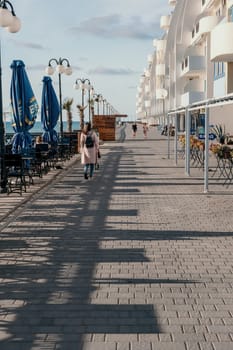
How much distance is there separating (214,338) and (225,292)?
3.79 feet

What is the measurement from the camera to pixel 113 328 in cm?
434

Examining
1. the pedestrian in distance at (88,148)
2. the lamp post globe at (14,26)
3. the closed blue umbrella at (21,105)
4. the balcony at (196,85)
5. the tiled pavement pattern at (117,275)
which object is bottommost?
the tiled pavement pattern at (117,275)

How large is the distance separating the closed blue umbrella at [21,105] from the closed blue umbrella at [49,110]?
172 inches

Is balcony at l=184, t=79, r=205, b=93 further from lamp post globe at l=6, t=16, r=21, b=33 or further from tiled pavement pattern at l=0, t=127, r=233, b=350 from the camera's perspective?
lamp post globe at l=6, t=16, r=21, b=33

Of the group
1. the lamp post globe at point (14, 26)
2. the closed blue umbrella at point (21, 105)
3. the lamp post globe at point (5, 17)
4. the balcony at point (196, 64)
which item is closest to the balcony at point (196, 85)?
the balcony at point (196, 64)

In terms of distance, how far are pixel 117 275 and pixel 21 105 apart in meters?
8.71

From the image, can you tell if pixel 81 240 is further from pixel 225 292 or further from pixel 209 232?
pixel 225 292

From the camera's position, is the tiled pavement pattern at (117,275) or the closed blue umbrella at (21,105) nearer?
the tiled pavement pattern at (117,275)

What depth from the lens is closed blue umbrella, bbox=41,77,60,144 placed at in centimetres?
1839

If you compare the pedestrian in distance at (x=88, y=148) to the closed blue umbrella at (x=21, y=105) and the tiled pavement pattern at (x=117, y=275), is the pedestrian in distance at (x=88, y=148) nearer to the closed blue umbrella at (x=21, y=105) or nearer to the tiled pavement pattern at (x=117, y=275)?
the closed blue umbrella at (x=21, y=105)

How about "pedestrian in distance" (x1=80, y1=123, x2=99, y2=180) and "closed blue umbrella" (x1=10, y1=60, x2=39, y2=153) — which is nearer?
"closed blue umbrella" (x1=10, y1=60, x2=39, y2=153)

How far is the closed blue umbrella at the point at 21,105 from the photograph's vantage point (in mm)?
13750

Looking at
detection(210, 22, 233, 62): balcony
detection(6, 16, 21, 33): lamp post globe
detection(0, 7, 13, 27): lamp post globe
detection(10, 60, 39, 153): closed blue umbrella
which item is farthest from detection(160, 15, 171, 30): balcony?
detection(0, 7, 13, 27): lamp post globe

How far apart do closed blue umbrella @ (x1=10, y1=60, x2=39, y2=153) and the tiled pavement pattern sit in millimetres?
3020
